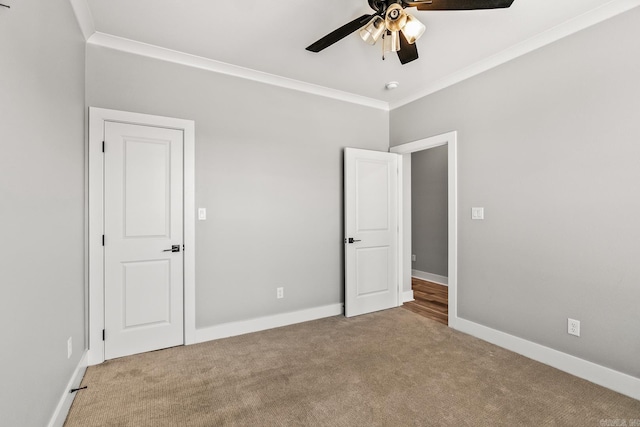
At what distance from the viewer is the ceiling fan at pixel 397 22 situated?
5.52 ft

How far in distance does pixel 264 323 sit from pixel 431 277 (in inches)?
137

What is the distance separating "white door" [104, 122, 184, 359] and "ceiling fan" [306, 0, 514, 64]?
1.73 m

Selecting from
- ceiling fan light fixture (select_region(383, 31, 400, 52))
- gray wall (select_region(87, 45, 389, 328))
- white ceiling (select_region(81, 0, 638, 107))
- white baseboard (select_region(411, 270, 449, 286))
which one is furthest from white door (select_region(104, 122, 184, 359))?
white baseboard (select_region(411, 270, 449, 286))

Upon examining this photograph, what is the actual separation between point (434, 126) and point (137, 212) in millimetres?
3270

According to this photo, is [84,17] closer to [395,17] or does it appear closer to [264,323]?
[395,17]

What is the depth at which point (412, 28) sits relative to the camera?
1855mm

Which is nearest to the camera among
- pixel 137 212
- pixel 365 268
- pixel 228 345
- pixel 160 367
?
pixel 160 367

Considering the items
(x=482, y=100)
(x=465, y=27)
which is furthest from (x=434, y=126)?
(x=465, y=27)

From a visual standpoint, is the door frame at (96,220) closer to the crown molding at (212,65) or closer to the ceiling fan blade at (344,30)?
the crown molding at (212,65)

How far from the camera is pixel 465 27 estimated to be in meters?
2.47

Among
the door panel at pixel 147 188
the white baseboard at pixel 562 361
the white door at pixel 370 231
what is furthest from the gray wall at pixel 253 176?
the white baseboard at pixel 562 361

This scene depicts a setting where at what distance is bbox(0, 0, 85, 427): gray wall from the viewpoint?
4.02 ft

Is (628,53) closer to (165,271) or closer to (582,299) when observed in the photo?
(582,299)

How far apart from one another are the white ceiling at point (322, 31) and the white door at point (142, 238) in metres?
0.84
